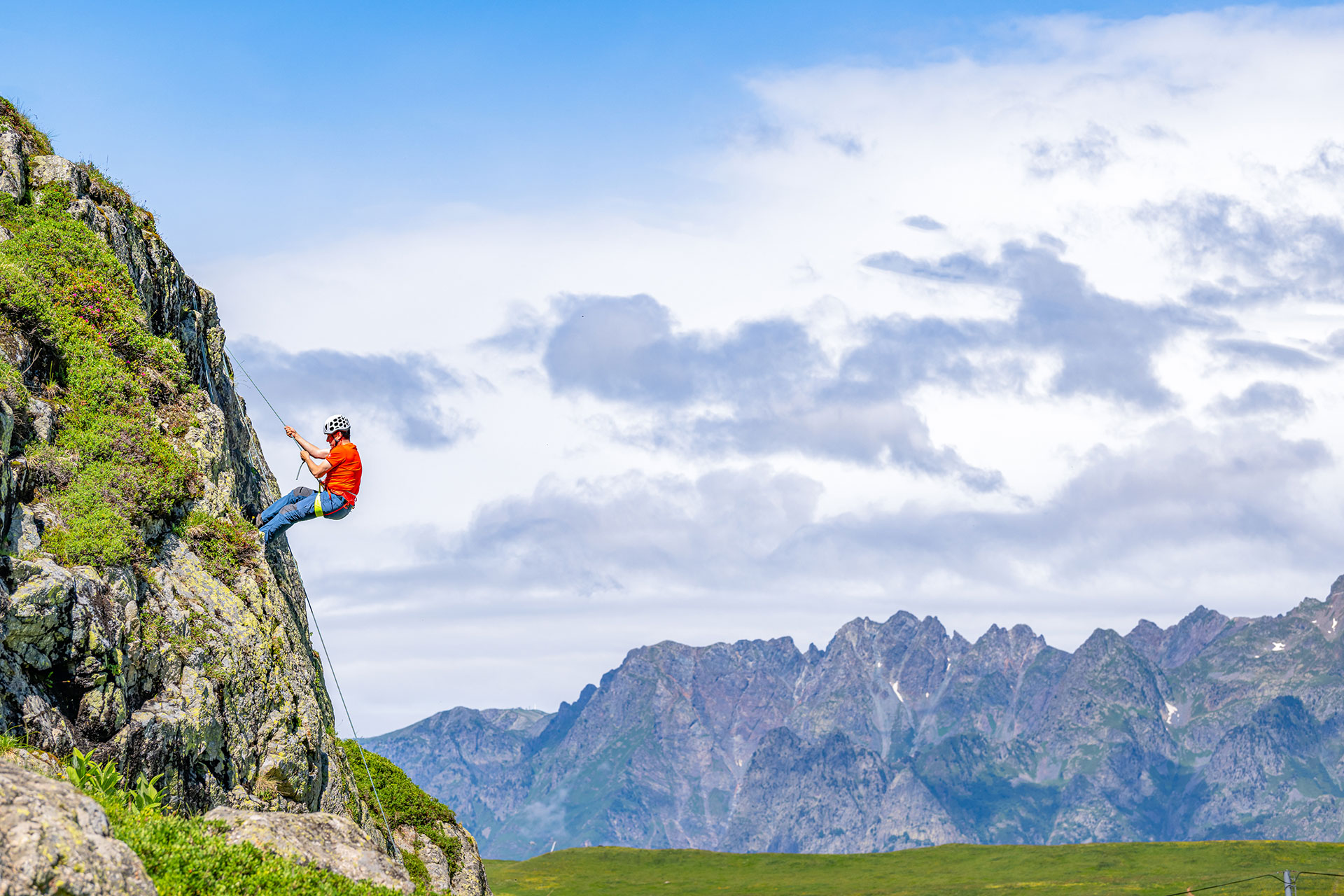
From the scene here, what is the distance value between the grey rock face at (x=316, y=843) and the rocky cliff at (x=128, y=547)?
434 centimetres

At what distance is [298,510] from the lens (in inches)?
1278

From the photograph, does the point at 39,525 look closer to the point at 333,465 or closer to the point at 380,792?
the point at 333,465

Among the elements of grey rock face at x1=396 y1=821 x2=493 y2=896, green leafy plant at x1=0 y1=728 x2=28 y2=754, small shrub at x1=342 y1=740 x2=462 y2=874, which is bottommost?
grey rock face at x1=396 y1=821 x2=493 y2=896

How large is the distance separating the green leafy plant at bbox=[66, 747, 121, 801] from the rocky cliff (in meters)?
0.64

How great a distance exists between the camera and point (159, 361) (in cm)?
3488

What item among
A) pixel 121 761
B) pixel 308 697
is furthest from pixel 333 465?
pixel 121 761

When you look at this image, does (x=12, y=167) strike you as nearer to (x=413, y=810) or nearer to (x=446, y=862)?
(x=413, y=810)

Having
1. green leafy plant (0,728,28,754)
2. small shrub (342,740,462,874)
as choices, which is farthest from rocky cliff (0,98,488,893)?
small shrub (342,740,462,874)

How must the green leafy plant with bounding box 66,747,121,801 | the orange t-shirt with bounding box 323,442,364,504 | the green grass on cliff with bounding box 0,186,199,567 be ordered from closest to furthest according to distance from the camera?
the green leafy plant with bounding box 66,747,121,801
the green grass on cliff with bounding box 0,186,199,567
the orange t-shirt with bounding box 323,442,364,504

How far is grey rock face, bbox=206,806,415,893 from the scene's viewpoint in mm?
21625

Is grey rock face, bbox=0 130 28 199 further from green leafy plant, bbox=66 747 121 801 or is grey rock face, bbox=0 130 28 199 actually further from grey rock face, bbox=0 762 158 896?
grey rock face, bbox=0 762 158 896

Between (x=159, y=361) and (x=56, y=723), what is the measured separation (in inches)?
546

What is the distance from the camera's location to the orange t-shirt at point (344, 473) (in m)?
31.2

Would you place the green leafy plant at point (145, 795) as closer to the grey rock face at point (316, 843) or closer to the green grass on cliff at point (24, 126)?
the grey rock face at point (316, 843)
